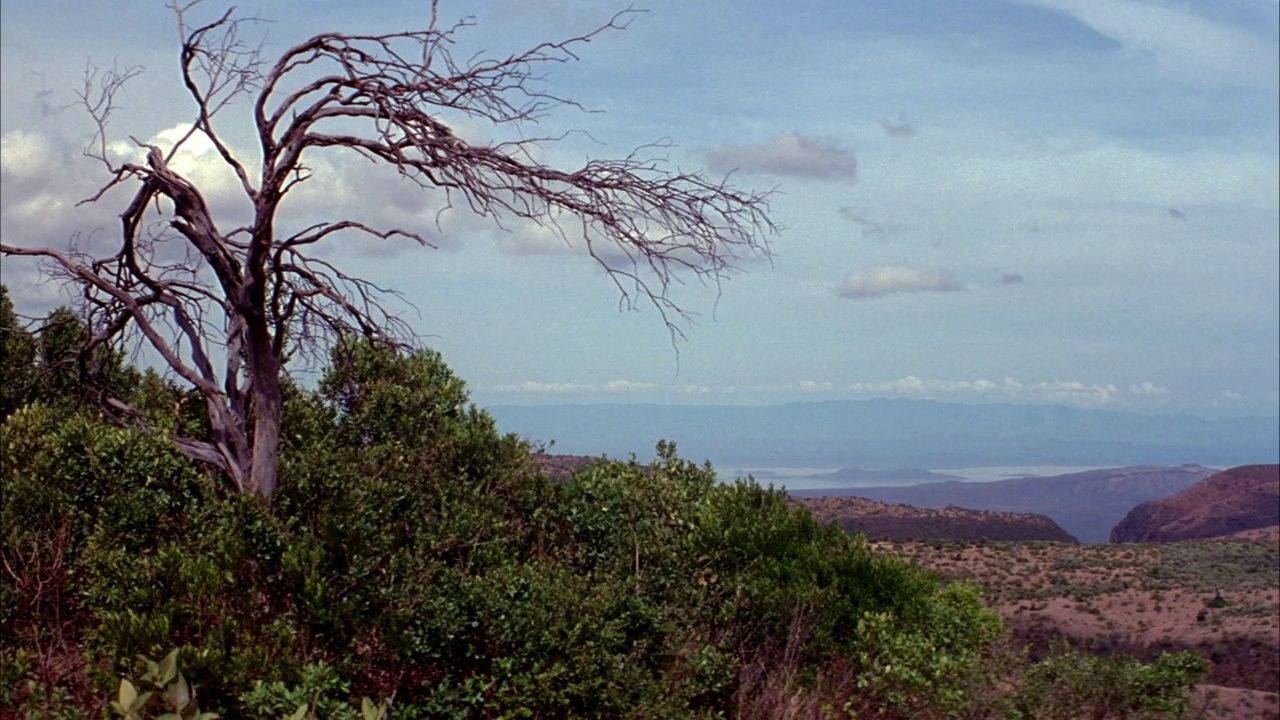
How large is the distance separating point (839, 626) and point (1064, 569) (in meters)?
39.9

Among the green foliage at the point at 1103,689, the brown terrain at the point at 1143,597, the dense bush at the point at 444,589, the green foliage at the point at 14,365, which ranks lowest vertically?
the brown terrain at the point at 1143,597

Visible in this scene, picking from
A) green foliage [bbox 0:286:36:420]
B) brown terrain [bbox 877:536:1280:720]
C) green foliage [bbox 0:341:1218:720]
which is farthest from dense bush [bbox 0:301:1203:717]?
brown terrain [bbox 877:536:1280:720]

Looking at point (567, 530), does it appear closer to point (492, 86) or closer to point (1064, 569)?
point (492, 86)

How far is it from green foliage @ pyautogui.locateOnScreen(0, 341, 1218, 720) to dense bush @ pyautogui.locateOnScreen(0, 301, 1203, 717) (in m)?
0.02

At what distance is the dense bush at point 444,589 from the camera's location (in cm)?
912

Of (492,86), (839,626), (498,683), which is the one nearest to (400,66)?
(492,86)

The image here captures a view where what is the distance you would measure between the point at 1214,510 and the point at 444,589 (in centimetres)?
9288

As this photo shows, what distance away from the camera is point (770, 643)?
10.5 m

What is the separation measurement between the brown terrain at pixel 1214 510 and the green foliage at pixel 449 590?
81395 millimetres

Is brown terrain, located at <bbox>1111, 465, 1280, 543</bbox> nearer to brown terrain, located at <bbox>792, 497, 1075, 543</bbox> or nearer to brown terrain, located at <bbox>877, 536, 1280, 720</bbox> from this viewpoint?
brown terrain, located at <bbox>792, 497, 1075, 543</bbox>

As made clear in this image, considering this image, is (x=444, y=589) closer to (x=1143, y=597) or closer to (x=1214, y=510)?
(x=1143, y=597)

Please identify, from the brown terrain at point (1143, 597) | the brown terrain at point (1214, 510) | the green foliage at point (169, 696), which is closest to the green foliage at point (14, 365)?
the green foliage at point (169, 696)

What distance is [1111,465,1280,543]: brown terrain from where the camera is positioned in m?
87.9

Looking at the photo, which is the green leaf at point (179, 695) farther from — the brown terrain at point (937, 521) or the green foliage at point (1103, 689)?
the brown terrain at point (937, 521)
